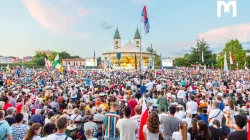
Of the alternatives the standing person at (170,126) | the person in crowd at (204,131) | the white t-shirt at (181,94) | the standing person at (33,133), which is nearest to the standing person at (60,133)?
the standing person at (33,133)

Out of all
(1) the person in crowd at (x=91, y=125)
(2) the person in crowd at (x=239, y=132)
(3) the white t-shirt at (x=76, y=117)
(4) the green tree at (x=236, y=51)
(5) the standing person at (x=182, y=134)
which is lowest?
(1) the person in crowd at (x=91, y=125)

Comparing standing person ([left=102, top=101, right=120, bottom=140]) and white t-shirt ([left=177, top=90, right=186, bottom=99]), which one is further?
white t-shirt ([left=177, top=90, right=186, bottom=99])

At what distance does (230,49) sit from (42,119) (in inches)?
3070

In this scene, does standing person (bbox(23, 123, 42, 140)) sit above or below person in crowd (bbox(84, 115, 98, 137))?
above

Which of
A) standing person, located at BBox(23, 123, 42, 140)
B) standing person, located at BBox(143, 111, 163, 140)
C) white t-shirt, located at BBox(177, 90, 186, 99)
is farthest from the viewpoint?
white t-shirt, located at BBox(177, 90, 186, 99)

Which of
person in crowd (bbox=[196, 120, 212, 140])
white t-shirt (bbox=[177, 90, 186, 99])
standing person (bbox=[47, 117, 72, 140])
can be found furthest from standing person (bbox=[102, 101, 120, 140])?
white t-shirt (bbox=[177, 90, 186, 99])

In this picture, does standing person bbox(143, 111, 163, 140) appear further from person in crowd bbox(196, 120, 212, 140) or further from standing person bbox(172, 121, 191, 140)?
person in crowd bbox(196, 120, 212, 140)

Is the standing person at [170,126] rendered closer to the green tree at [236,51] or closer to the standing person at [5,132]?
the standing person at [5,132]

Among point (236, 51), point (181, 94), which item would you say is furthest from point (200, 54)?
point (181, 94)

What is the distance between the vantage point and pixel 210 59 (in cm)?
8819

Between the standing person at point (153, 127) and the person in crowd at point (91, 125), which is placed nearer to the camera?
the standing person at point (153, 127)

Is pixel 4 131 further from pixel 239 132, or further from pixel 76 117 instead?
pixel 239 132

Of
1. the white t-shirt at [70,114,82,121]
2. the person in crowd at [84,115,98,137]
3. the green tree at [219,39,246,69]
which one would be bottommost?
the person in crowd at [84,115,98,137]

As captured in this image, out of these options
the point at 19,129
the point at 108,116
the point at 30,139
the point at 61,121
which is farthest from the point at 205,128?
the point at 19,129
